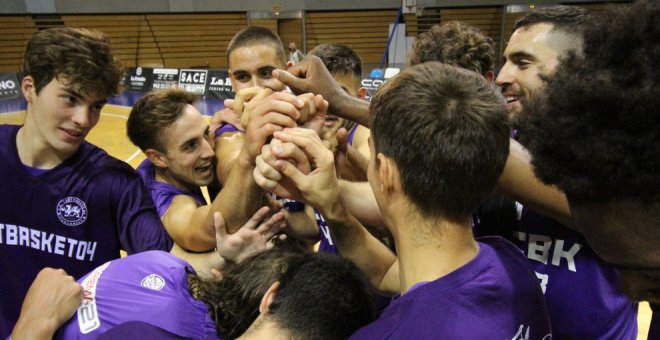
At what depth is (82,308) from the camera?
1323 millimetres

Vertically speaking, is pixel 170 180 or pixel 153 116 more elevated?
pixel 153 116

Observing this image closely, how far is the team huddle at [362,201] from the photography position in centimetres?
88

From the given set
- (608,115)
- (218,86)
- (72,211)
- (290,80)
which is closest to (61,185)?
(72,211)

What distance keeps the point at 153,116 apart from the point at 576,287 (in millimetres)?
1944

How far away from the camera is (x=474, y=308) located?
1.02 metres

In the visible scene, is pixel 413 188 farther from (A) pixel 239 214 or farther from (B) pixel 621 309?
(B) pixel 621 309

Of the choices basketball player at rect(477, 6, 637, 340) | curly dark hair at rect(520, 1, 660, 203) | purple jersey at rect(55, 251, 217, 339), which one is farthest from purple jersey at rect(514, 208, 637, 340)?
purple jersey at rect(55, 251, 217, 339)

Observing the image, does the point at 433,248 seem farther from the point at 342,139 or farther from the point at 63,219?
the point at 63,219

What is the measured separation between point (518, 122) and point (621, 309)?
108 centimetres

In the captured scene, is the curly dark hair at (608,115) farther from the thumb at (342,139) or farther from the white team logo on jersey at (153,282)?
the white team logo on jersey at (153,282)

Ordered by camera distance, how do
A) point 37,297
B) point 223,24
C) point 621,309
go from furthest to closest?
point 223,24 → point 621,309 → point 37,297

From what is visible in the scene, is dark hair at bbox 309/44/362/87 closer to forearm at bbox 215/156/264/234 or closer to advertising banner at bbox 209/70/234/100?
forearm at bbox 215/156/264/234

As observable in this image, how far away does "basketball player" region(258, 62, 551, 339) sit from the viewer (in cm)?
101

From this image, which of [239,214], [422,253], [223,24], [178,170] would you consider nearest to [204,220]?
[239,214]
